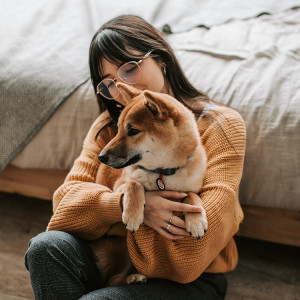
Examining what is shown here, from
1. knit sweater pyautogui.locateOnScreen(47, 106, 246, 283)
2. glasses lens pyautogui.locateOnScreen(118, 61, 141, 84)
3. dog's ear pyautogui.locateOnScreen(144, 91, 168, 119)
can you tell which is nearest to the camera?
dog's ear pyautogui.locateOnScreen(144, 91, 168, 119)

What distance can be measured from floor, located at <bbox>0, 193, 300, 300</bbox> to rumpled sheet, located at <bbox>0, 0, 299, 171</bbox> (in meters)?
0.48

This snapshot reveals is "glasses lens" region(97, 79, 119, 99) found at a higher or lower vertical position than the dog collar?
higher

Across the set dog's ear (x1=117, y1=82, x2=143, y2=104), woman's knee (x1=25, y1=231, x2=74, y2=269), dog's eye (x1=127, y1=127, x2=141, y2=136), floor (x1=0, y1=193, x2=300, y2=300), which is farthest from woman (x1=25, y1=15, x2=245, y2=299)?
floor (x1=0, y1=193, x2=300, y2=300)

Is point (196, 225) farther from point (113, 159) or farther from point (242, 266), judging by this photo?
point (242, 266)

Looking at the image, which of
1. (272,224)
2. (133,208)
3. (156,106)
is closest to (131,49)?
(156,106)

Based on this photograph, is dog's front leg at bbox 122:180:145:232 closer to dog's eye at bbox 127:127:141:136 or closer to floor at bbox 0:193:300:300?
dog's eye at bbox 127:127:141:136

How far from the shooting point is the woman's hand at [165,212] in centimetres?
112

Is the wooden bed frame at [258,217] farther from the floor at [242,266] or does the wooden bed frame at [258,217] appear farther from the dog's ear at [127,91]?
the dog's ear at [127,91]

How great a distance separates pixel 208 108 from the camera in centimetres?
136

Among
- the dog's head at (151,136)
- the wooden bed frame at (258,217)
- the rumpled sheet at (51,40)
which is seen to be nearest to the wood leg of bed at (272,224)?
the wooden bed frame at (258,217)

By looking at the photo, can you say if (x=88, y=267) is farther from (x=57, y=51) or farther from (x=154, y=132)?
(x=57, y=51)

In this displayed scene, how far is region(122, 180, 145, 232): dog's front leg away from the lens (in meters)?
1.10

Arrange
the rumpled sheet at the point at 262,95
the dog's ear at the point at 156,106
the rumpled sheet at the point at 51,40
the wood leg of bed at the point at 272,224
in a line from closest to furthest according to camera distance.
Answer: the dog's ear at the point at 156,106 → the rumpled sheet at the point at 262,95 → the wood leg of bed at the point at 272,224 → the rumpled sheet at the point at 51,40

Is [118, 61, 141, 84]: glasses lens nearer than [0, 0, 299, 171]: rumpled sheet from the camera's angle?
Yes
